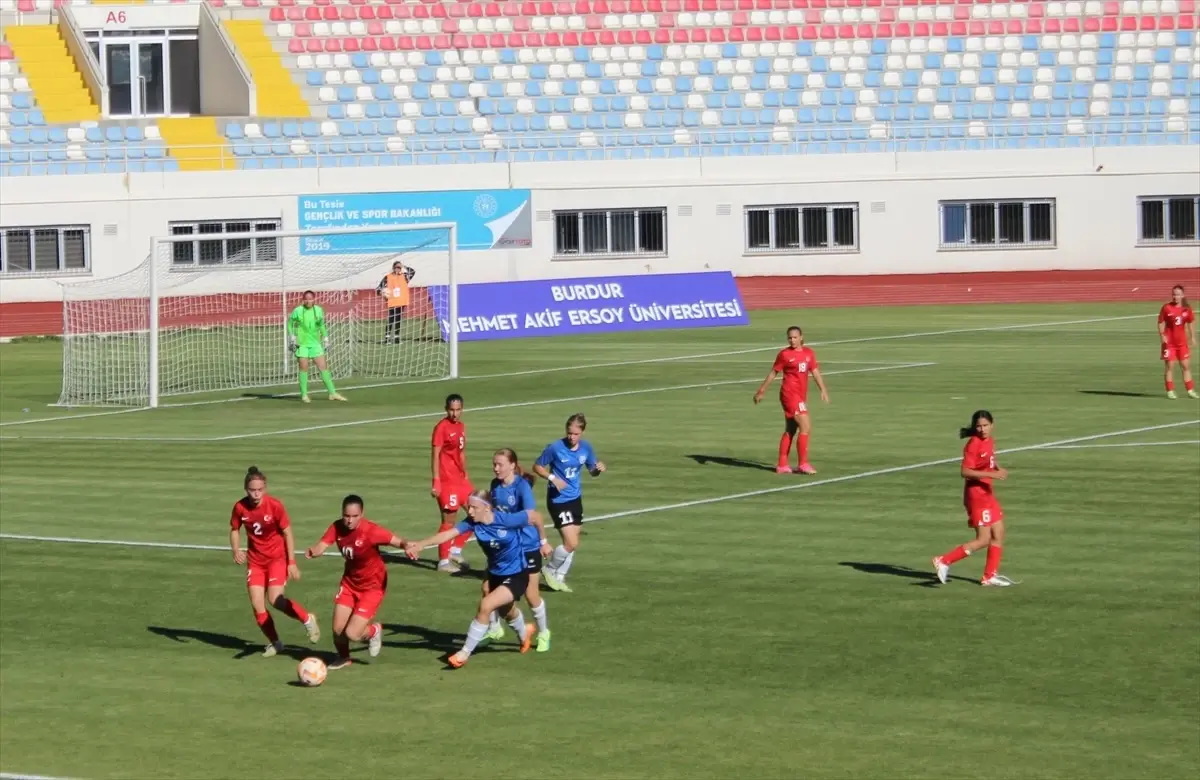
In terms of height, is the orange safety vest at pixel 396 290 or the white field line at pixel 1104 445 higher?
the orange safety vest at pixel 396 290

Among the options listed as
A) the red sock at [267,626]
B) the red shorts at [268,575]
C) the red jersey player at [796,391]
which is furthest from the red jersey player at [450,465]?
the red jersey player at [796,391]

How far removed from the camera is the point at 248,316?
1736 inches

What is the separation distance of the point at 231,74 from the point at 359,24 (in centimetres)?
443

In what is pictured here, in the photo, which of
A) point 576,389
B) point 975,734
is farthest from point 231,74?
point 975,734

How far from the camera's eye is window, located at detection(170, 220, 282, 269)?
47188mm

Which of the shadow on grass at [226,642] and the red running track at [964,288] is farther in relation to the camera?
the red running track at [964,288]

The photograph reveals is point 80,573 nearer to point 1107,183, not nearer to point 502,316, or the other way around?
point 502,316

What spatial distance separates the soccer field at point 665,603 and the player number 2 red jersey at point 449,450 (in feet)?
3.63

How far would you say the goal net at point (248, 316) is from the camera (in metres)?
36.5

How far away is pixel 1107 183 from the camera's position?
168ft

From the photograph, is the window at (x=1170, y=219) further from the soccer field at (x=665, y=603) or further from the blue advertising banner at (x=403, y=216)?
the soccer field at (x=665, y=603)

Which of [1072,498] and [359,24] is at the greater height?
[359,24]

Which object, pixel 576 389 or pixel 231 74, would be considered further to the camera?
pixel 231 74

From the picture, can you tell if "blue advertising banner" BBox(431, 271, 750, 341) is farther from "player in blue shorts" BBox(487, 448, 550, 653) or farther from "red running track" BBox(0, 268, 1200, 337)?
"player in blue shorts" BBox(487, 448, 550, 653)
